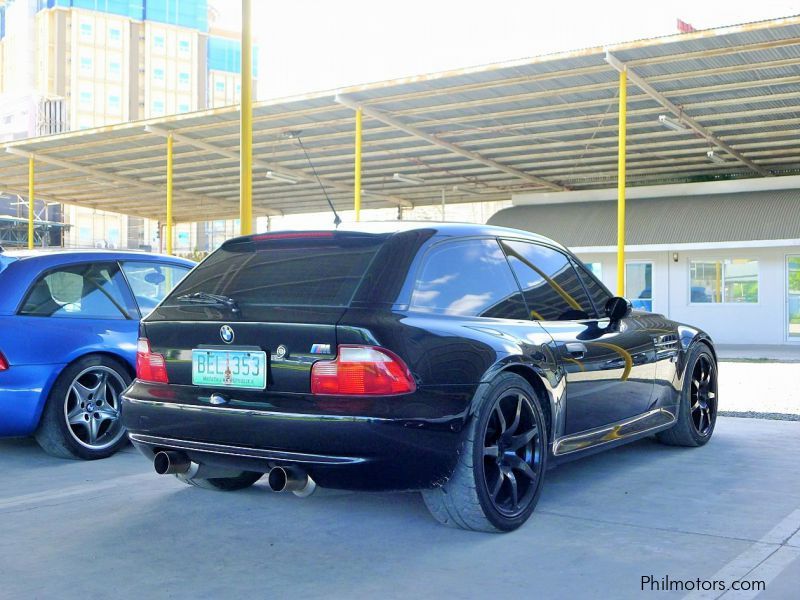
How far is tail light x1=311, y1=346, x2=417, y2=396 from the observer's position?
401 centimetres

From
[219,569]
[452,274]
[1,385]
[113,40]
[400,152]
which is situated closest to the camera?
[219,569]

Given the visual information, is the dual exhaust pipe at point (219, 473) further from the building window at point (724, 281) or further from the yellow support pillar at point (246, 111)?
the building window at point (724, 281)

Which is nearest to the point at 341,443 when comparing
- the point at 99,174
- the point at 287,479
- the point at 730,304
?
the point at 287,479

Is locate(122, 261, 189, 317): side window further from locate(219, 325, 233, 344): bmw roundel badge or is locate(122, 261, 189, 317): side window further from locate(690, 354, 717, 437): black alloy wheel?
locate(690, 354, 717, 437): black alloy wheel

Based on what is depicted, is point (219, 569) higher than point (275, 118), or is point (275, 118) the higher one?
point (275, 118)

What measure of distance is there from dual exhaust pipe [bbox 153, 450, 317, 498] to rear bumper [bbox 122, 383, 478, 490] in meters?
0.05

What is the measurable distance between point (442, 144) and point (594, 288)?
16.8 meters

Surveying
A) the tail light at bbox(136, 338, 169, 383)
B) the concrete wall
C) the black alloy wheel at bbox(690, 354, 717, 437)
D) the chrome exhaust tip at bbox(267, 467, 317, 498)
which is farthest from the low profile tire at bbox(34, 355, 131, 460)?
the concrete wall

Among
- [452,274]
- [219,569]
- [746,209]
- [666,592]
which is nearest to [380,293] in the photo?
[452,274]

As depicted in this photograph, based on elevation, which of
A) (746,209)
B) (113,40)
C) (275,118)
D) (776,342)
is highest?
(113,40)

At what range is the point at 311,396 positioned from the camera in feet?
13.4

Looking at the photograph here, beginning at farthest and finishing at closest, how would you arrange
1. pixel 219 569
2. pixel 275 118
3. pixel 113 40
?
pixel 113 40
pixel 275 118
pixel 219 569

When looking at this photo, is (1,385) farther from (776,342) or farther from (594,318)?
(776,342)

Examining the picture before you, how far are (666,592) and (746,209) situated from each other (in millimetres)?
22628
